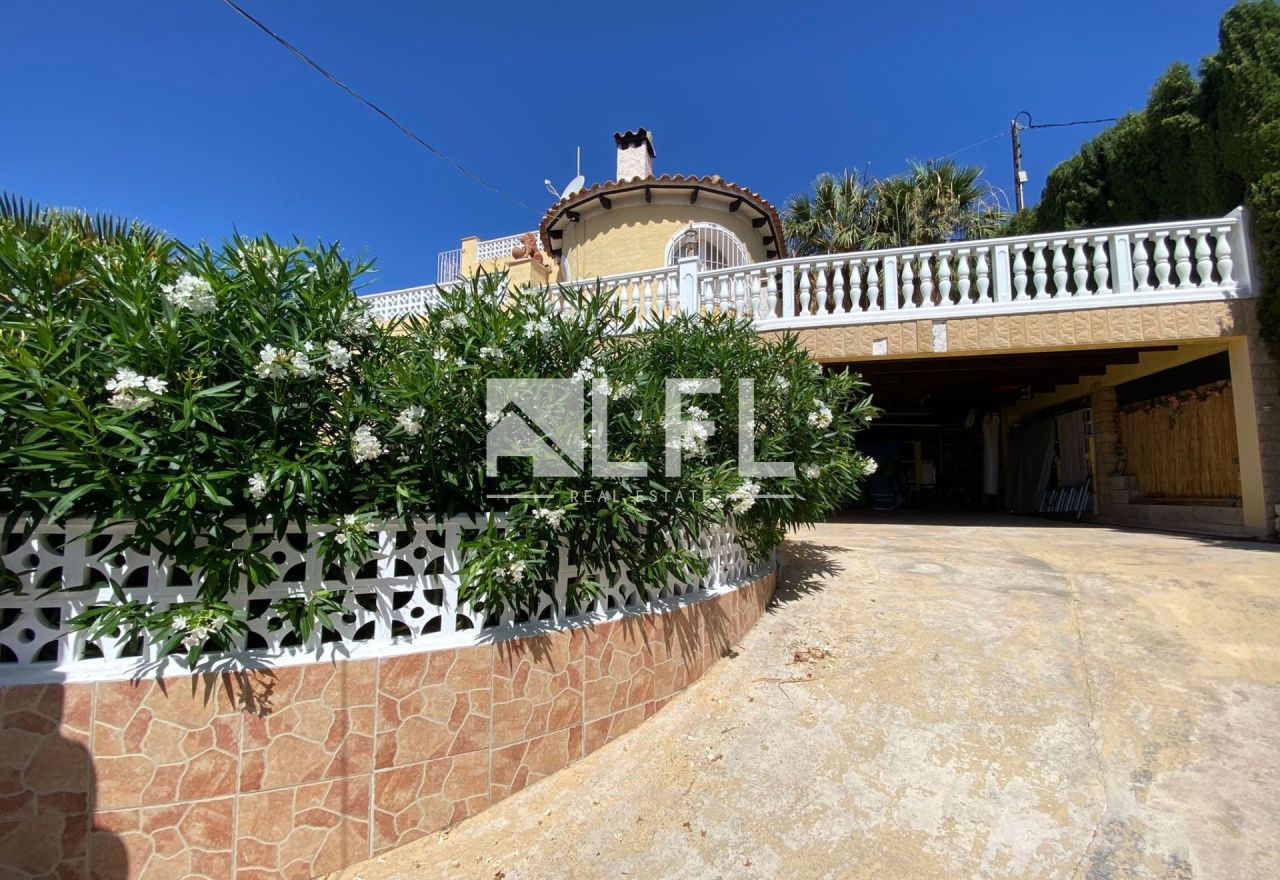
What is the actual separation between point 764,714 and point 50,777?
3068 mm

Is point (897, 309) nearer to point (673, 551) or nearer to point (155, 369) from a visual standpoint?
point (673, 551)

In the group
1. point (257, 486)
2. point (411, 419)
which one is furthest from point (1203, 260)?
point (257, 486)

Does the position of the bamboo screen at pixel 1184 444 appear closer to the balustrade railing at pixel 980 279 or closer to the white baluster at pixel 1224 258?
the white baluster at pixel 1224 258

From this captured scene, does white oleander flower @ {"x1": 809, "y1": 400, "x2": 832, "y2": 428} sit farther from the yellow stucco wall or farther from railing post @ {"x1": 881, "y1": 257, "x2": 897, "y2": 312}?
the yellow stucco wall

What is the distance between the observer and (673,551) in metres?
3.40

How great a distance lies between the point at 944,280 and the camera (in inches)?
300

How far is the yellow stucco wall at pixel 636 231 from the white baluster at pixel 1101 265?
5.75 m

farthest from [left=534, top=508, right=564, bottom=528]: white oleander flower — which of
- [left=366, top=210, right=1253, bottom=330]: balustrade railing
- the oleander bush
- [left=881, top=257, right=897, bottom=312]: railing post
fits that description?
[left=881, top=257, right=897, bottom=312]: railing post

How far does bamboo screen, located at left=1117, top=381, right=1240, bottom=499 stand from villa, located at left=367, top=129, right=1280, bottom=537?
0.03 m

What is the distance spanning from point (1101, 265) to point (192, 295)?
29.5ft

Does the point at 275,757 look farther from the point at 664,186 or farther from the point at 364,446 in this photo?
the point at 664,186

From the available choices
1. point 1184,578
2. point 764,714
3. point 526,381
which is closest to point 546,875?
point 764,714

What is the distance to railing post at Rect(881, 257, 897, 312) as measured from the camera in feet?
25.7

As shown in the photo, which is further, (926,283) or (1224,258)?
(926,283)
